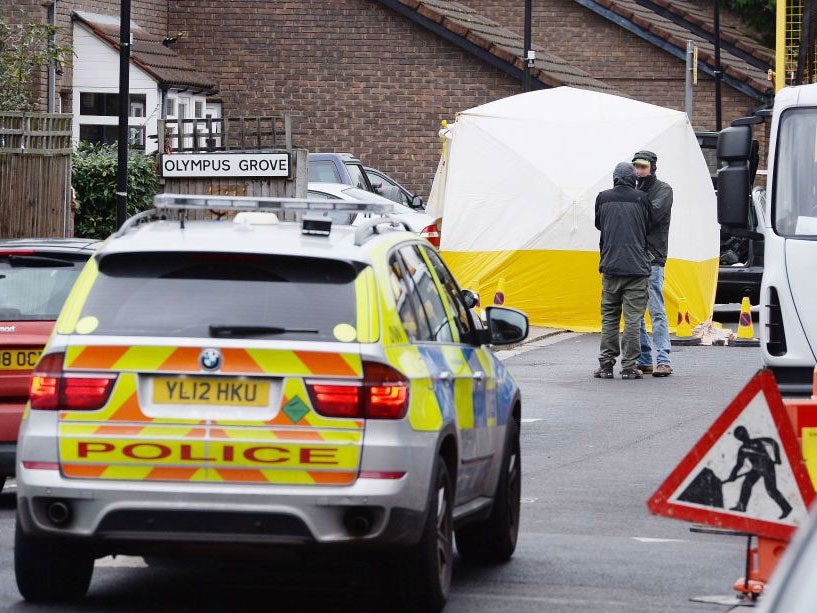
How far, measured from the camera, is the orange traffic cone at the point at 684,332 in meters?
22.5

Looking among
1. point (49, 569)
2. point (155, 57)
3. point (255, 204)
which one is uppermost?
point (155, 57)

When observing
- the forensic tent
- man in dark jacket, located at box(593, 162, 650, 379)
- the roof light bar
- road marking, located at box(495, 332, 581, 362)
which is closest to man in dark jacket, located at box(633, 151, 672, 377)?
man in dark jacket, located at box(593, 162, 650, 379)

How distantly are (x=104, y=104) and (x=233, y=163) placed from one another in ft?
31.9

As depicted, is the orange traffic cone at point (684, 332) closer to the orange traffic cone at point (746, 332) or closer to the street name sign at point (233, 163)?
the orange traffic cone at point (746, 332)

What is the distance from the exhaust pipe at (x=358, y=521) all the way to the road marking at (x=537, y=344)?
44.7 ft

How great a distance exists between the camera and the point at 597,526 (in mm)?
9469

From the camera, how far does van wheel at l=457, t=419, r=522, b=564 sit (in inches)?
325

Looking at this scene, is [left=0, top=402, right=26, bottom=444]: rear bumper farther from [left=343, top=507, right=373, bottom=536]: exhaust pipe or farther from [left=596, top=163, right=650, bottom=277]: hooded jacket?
[left=596, top=163, right=650, bottom=277]: hooded jacket

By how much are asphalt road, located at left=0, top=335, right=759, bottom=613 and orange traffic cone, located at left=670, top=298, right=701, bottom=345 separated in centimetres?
880

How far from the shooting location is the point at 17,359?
983 centimetres

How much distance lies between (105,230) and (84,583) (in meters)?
17.3

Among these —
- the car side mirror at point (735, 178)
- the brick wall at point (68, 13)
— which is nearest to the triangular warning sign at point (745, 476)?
the car side mirror at point (735, 178)

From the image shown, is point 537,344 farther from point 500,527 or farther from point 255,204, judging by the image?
point 255,204

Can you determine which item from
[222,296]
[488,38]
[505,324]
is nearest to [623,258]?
[505,324]
